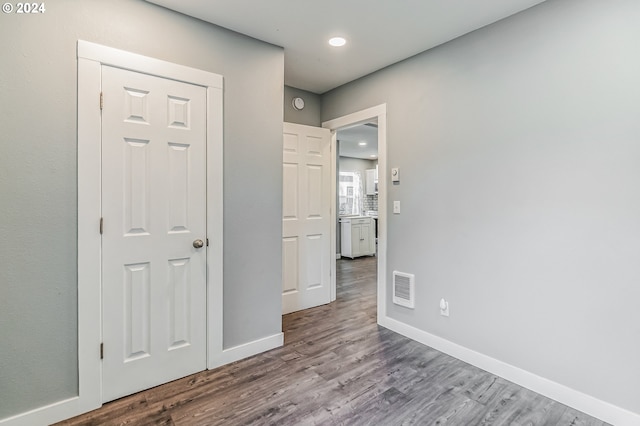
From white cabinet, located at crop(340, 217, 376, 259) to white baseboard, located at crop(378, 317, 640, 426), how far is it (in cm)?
396

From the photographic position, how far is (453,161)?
265 cm

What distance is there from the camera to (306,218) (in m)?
3.75

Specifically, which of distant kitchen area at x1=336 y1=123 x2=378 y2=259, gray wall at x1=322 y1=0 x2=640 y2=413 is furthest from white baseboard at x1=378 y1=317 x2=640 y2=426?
distant kitchen area at x1=336 y1=123 x2=378 y2=259

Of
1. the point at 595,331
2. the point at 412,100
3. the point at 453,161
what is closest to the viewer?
the point at 595,331

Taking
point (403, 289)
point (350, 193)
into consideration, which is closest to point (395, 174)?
point (403, 289)

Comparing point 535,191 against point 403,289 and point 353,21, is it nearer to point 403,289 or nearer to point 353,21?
point 403,289

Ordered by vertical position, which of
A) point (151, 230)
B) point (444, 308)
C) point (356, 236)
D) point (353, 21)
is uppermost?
point (353, 21)

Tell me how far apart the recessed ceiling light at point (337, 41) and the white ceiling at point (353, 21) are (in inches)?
1.8

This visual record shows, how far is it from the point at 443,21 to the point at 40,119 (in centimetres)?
271

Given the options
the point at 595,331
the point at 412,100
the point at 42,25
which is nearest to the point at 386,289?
the point at 595,331

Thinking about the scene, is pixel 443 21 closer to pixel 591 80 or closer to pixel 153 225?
pixel 591 80

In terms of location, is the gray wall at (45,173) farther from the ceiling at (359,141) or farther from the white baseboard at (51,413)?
the ceiling at (359,141)

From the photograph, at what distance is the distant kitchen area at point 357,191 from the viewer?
268 inches

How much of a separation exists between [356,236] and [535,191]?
16.1 ft
